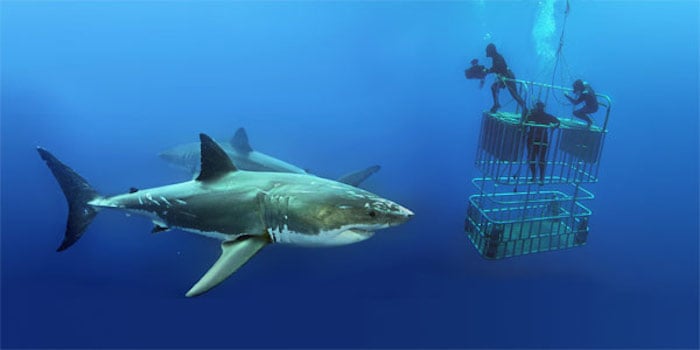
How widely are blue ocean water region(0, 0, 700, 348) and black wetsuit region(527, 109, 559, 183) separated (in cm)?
341

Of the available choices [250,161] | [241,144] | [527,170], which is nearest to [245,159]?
[250,161]

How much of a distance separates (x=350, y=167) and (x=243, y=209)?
980cm

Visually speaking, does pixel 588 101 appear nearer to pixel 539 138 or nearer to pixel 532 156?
pixel 539 138

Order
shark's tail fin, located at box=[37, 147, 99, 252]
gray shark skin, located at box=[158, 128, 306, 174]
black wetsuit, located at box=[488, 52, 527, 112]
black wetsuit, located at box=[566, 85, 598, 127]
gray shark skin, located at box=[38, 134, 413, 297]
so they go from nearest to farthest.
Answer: gray shark skin, located at box=[38, 134, 413, 297], shark's tail fin, located at box=[37, 147, 99, 252], black wetsuit, located at box=[566, 85, 598, 127], black wetsuit, located at box=[488, 52, 527, 112], gray shark skin, located at box=[158, 128, 306, 174]

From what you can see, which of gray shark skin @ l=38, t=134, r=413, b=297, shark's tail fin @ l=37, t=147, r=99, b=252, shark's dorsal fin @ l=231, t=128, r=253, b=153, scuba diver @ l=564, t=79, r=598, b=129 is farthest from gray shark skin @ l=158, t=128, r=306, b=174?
scuba diver @ l=564, t=79, r=598, b=129

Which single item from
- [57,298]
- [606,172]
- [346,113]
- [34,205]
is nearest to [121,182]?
[34,205]

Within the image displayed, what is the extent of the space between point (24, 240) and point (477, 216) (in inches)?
351

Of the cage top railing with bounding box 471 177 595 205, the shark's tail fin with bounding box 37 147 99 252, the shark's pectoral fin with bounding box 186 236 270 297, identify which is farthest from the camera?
the cage top railing with bounding box 471 177 595 205

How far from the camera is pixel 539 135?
14.6ft

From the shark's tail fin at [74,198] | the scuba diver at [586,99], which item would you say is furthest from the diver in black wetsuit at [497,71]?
the shark's tail fin at [74,198]

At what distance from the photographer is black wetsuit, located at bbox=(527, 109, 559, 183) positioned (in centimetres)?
441

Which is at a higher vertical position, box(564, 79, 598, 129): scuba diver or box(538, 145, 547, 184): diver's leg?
box(564, 79, 598, 129): scuba diver

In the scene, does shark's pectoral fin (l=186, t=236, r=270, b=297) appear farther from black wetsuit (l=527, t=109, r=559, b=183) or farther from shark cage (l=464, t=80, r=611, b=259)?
black wetsuit (l=527, t=109, r=559, b=183)

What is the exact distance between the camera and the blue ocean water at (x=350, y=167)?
21.4 feet
